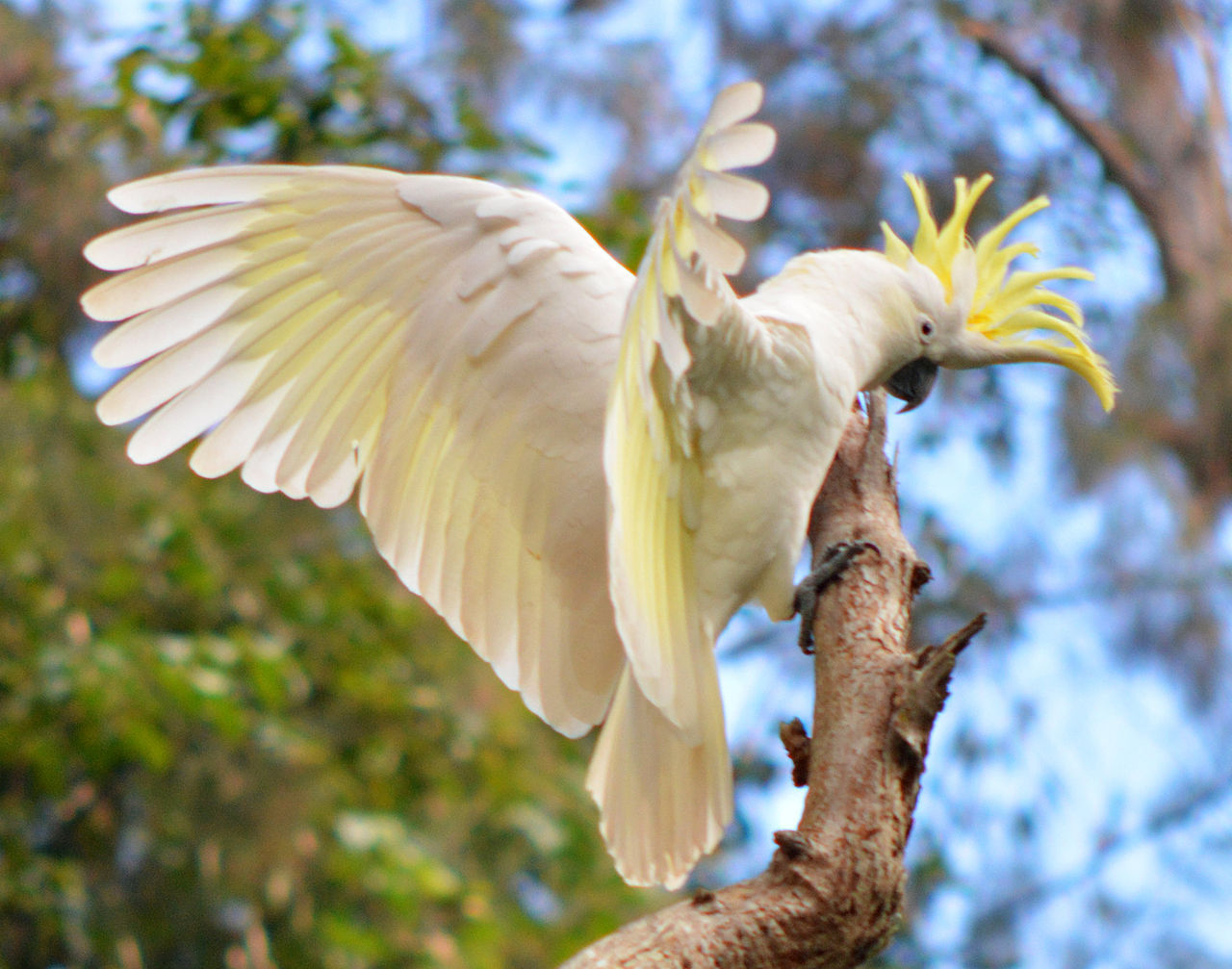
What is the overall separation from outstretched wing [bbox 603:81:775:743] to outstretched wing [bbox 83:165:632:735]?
0.47 ft

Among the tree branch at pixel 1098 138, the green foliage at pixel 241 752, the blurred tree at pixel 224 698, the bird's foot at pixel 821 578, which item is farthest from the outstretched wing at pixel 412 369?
the tree branch at pixel 1098 138

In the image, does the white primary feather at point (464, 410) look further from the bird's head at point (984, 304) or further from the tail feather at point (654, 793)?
the bird's head at point (984, 304)

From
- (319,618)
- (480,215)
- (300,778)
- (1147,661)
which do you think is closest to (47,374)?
(319,618)

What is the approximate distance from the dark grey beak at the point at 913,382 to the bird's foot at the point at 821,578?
0.35m

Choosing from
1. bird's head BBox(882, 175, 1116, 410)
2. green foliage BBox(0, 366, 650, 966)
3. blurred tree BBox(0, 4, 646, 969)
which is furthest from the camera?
green foliage BBox(0, 366, 650, 966)

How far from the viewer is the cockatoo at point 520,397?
1.54m

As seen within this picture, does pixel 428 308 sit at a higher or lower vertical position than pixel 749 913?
higher

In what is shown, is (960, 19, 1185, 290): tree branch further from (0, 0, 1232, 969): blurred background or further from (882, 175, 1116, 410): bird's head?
(882, 175, 1116, 410): bird's head

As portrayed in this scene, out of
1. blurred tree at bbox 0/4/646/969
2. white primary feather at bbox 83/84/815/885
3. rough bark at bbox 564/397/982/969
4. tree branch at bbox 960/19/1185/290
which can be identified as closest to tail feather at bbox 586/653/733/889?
white primary feather at bbox 83/84/815/885

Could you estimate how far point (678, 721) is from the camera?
1.53 meters

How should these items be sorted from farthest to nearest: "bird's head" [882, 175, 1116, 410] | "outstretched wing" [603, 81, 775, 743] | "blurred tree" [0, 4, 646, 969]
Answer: "blurred tree" [0, 4, 646, 969]
"bird's head" [882, 175, 1116, 410]
"outstretched wing" [603, 81, 775, 743]

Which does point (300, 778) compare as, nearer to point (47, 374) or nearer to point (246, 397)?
point (47, 374)

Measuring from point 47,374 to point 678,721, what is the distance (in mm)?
3252

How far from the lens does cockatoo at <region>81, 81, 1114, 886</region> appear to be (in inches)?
60.8
